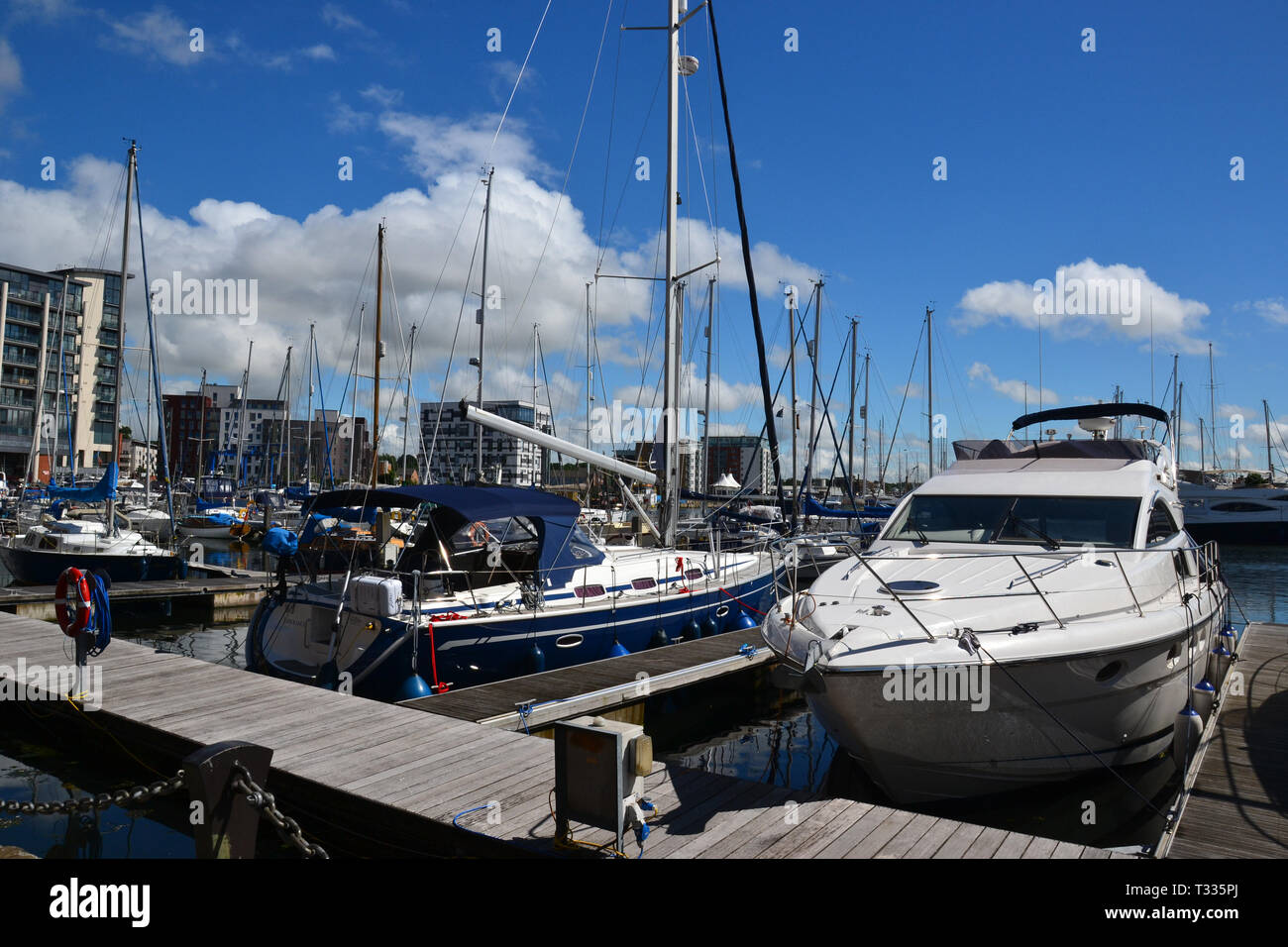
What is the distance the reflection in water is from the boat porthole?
2.58ft

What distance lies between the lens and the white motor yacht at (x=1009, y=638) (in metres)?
6.21

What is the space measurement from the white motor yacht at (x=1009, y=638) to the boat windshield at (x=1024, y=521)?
0.02 meters

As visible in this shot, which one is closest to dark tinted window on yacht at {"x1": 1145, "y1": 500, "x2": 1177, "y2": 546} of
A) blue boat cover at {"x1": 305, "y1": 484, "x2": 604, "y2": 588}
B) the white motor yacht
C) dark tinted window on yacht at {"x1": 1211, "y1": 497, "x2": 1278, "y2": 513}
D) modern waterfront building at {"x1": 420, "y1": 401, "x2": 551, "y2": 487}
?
the white motor yacht

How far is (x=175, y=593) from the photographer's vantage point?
62.4ft

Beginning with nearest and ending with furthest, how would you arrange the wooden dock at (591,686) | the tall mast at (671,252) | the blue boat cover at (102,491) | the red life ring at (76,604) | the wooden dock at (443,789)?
the wooden dock at (443,789)
the wooden dock at (591,686)
the red life ring at (76,604)
the tall mast at (671,252)
the blue boat cover at (102,491)

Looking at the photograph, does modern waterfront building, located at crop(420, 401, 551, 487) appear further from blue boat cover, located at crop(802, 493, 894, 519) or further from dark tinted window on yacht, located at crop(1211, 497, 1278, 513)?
dark tinted window on yacht, located at crop(1211, 497, 1278, 513)

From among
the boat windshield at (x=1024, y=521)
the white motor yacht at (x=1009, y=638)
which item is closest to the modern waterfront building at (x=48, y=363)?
the boat windshield at (x=1024, y=521)

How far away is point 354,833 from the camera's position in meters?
6.07

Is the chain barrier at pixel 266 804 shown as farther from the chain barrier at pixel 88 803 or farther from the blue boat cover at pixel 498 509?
the blue boat cover at pixel 498 509

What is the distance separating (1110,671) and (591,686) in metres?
5.27

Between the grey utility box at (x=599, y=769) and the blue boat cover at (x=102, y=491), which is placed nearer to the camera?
the grey utility box at (x=599, y=769)

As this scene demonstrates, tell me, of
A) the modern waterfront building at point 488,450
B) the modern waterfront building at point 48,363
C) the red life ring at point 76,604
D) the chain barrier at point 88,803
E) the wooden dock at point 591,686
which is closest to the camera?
the chain barrier at point 88,803
